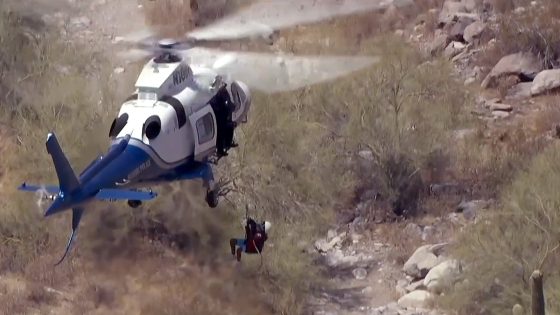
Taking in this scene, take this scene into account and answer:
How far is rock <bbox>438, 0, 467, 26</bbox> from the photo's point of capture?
2108 cm

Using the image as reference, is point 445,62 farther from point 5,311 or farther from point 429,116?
point 5,311

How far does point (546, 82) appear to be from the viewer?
18.1 metres

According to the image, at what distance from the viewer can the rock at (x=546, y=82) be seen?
59.1 feet

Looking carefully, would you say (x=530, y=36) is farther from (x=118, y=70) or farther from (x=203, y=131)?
(x=203, y=131)

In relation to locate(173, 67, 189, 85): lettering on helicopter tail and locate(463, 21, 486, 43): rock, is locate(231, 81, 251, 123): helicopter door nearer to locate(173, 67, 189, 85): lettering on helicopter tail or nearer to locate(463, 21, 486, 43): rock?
locate(173, 67, 189, 85): lettering on helicopter tail

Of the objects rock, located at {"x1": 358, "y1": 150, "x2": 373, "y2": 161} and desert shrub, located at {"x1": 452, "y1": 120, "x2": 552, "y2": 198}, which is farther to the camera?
rock, located at {"x1": 358, "y1": 150, "x2": 373, "y2": 161}

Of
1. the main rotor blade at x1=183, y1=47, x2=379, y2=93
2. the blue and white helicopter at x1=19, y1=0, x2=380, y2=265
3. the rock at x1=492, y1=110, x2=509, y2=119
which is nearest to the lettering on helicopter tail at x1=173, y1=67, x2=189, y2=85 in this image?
the blue and white helicopter at x1=19, y1=0, x2=380, y2=265

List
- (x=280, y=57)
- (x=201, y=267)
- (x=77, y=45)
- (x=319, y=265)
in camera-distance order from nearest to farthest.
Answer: (x=280, y=57)
(x=201, y=267)
(x=319, y=265)
(x=77, y=45)

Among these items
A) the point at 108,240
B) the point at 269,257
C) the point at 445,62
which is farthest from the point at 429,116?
the point at 108,240

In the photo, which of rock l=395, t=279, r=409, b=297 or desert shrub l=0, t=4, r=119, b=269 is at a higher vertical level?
desert shrub l=0, t=4, r=119, b=269

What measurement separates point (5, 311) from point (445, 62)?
9.83 meters

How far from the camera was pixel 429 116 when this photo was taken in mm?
15836

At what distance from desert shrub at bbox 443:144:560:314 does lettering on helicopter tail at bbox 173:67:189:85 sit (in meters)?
3.52

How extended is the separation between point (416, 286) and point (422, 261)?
475 mm
